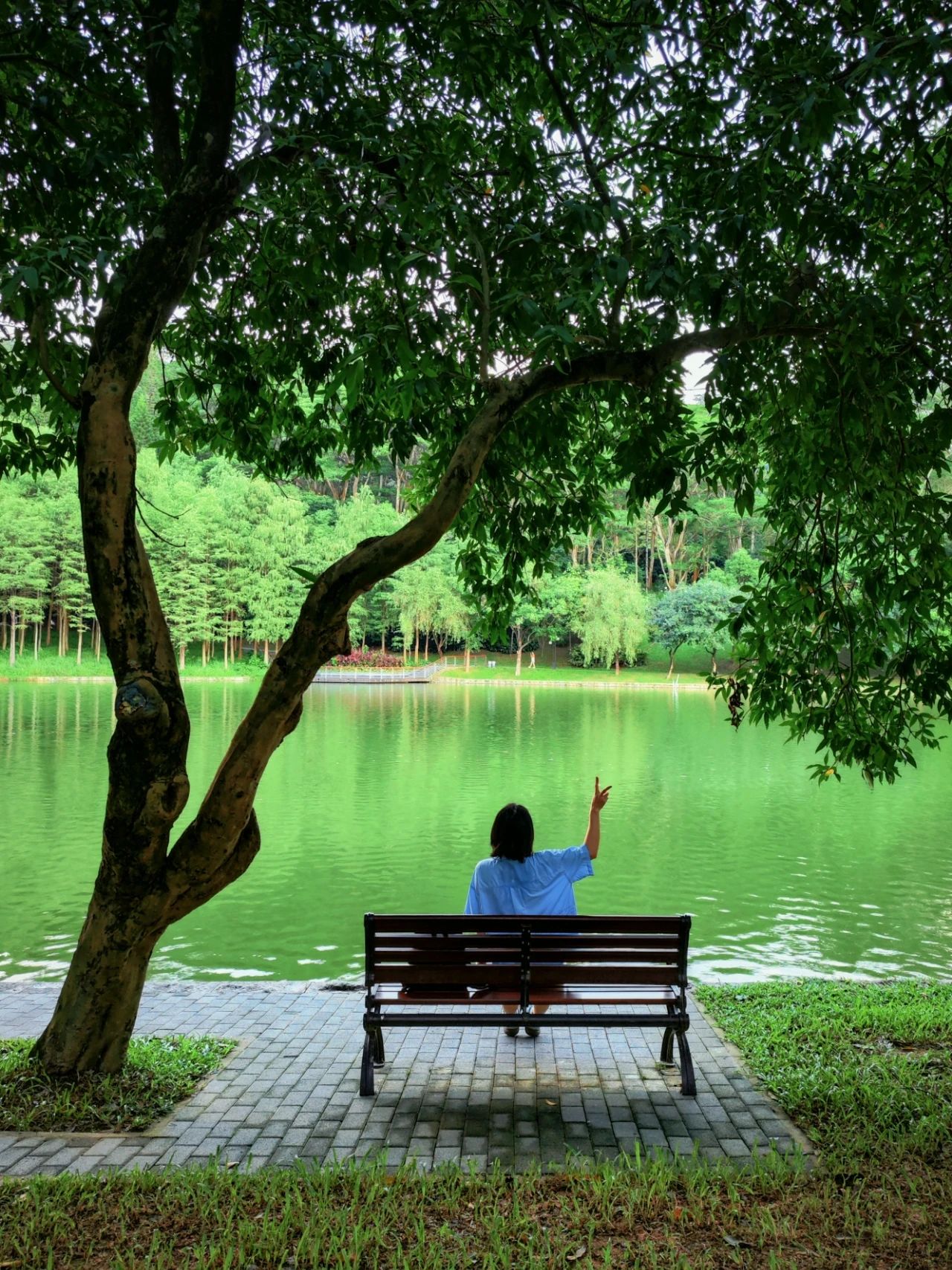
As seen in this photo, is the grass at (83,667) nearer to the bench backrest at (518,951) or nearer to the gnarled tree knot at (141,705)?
the gnarled tree knot at (141,705)

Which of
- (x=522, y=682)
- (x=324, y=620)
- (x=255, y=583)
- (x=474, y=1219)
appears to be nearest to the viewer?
(x=474, y=1219)

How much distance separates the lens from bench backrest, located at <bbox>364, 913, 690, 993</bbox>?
4.21 m

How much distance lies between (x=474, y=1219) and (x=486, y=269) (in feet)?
10.8

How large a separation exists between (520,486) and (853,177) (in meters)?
2.67

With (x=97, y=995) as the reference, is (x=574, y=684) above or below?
below

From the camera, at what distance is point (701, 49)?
439cm

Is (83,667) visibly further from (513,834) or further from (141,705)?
(141,705)

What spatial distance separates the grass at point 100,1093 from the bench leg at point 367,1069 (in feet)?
2.41

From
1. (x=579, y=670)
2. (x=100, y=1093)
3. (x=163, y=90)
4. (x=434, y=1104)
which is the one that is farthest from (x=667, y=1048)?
(x=579, y=670)

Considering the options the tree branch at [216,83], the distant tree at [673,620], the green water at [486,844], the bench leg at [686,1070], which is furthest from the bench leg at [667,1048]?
the distant tree at [673,620]

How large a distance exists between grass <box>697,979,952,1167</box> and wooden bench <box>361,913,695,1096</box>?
1.92ft

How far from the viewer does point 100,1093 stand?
397 cm

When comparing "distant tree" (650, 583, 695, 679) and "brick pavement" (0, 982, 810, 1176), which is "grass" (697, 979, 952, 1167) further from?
"distant tree" (650, 583, 695, 679)

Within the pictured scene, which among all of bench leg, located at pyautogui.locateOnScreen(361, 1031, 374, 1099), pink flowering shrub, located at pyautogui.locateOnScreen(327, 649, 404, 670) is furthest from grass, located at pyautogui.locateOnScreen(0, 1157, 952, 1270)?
pink flowering shrub, located at pyautogui.locateOnScreen(327, 649, 404, 670)
